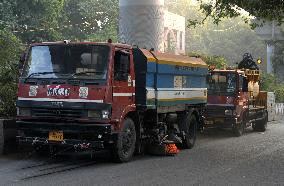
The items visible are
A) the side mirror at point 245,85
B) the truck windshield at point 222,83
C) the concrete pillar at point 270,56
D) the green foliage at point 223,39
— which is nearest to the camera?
the truck windshield at point 222,83

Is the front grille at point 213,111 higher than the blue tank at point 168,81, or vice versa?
the blue tank at point 168,81

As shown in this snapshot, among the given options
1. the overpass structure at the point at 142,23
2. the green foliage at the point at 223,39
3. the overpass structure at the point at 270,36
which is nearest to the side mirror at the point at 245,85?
the overpass structure at the point at 142,23

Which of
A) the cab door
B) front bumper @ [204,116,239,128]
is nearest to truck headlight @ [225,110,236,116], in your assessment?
front bumper @ [204,116,239,128]

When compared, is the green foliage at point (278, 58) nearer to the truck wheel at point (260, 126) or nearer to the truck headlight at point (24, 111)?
the truck wheel at point (260, 126)

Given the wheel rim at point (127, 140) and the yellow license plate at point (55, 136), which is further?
the wheel rim at point (127, 140)

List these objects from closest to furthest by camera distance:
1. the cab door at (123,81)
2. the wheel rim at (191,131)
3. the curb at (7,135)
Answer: the cab door at (123,81) → the curb at (7,135) → the wheel rim at (191,131)

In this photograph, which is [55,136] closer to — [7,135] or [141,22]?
[7,135]

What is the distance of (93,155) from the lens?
42.7 feet

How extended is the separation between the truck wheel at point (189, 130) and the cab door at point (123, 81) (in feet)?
11.3

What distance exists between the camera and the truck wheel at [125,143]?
37.7 ft

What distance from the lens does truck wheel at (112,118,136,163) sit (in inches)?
452

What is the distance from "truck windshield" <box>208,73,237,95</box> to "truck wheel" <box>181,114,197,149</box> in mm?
3650

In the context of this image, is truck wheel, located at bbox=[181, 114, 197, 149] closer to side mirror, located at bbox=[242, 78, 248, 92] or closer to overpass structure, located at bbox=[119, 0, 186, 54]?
overpass structure, located at bbox=[119, 0, 186, 54]

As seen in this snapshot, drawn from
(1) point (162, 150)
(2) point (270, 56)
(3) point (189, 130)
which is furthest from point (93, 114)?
(2) point (270, 56)
